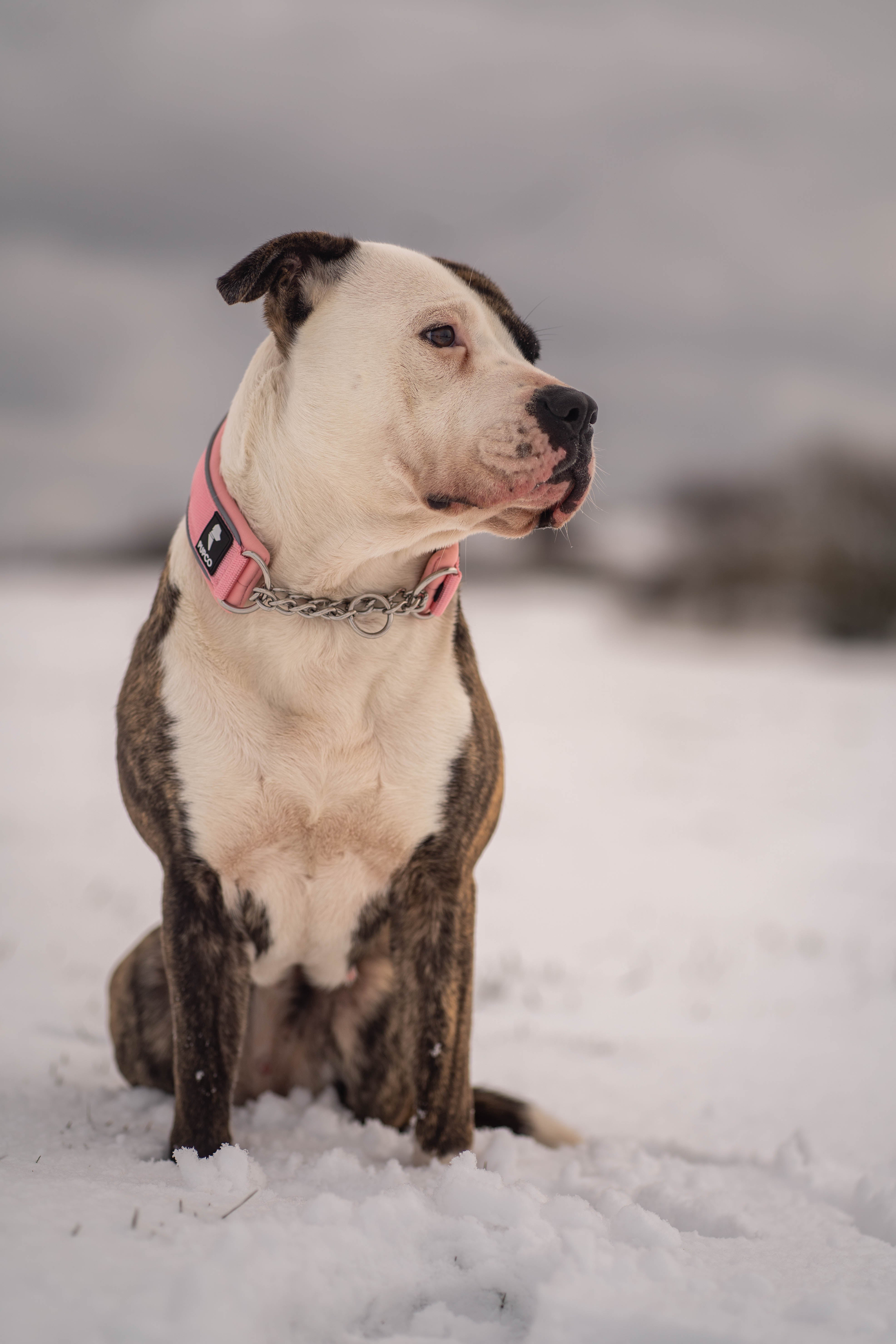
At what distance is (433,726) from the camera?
2.29 metres

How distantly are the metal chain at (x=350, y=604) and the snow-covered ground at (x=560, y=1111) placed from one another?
1135 millimetres

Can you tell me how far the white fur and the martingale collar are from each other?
3cm

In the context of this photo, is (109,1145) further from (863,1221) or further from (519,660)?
(519,660)

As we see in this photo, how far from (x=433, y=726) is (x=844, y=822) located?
20.1 ft

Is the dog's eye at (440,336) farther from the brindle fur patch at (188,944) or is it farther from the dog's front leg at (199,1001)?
the dog's front leg at (199,1001)

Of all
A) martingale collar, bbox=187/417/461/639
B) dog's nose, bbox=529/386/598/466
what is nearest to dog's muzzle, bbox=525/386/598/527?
dog's nose, bbox=529/386/598/466

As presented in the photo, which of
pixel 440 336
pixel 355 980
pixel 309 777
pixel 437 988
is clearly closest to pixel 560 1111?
pixel 355 980

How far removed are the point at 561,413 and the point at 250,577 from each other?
0.75 meters

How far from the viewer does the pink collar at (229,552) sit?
7.21 ft

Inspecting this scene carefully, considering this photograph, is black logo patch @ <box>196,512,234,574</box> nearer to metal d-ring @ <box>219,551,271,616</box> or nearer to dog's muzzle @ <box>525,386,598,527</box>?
metal d-ring @ <box>219,551,271,616</box>

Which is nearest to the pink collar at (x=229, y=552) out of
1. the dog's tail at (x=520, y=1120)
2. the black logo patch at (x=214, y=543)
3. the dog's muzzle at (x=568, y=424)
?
the black logo patch at (x=214, y=543)

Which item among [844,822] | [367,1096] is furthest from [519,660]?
[367,1096]

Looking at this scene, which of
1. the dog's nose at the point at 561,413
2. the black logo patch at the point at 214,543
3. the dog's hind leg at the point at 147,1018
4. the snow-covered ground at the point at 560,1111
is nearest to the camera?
the snow-covered ground at the point at 560,1111

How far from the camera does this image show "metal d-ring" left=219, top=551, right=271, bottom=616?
220 cm
